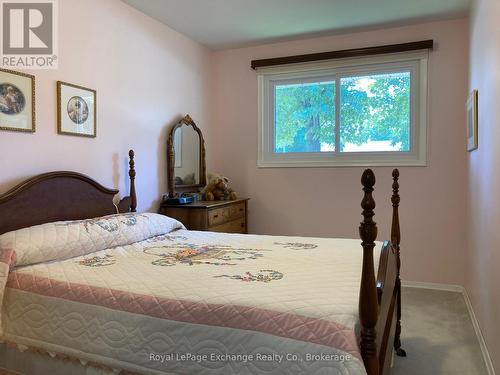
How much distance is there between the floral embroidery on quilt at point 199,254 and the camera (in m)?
1.92

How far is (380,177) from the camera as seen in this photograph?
3781 mm

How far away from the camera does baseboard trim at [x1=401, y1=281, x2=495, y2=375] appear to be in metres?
2.20

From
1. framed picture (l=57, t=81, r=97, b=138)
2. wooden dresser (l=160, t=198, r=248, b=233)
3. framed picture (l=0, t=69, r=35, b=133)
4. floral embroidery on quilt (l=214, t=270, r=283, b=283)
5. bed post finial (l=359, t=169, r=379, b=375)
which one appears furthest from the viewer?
wooden dresser (l=160, t=198, r=248, b=233)

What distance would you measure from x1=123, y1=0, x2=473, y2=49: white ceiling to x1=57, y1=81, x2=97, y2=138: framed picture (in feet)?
3.16

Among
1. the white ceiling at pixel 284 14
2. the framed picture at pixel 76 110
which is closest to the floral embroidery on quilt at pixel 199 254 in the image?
the framed picture at pixel 76 110

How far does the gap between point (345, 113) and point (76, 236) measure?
287 cm

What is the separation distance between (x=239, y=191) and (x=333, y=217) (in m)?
1.10

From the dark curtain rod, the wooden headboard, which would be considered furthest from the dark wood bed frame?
the dark curtain rod

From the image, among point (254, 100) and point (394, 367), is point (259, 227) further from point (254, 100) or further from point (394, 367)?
point (394, 367)

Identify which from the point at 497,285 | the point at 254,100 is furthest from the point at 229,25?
the point at 497,285

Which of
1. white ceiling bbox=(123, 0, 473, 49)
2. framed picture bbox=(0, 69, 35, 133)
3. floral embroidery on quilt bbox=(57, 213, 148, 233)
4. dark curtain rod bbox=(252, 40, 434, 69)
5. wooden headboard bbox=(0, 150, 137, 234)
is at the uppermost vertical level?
white ceiling bbox=(123, 0, 473, 49)

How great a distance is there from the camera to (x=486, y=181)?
241cm

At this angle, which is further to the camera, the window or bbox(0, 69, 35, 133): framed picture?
the window

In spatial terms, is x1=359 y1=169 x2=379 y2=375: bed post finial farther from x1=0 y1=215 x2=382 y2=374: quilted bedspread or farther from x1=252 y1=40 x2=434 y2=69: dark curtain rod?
x1=252 y1=40 x2=434 y2=69: dark curtain rod
